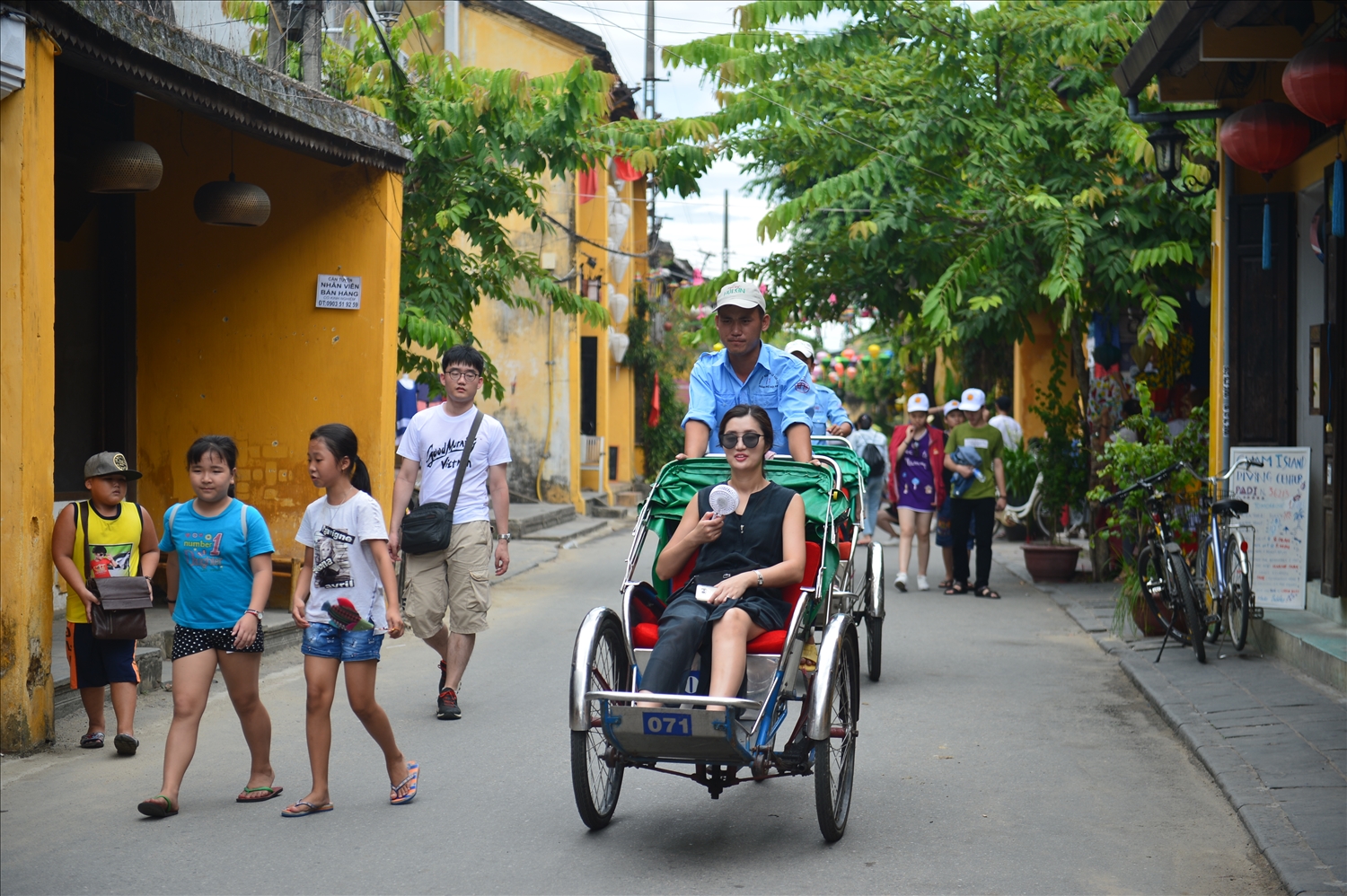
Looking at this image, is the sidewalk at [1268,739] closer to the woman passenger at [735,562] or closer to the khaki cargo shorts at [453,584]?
the woman passenger at [735,562]

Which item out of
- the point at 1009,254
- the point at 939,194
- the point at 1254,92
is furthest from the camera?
the point at 939,194

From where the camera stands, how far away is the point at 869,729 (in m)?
7.13

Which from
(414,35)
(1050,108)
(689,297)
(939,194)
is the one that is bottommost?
(689,297)

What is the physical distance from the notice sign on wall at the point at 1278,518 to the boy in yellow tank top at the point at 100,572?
23.3 feet

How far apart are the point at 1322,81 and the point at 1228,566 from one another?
324 centimetres

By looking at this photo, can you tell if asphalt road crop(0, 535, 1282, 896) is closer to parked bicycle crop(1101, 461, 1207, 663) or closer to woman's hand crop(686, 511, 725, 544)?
parked bicycle crop(1101, 461, 1207, 663)

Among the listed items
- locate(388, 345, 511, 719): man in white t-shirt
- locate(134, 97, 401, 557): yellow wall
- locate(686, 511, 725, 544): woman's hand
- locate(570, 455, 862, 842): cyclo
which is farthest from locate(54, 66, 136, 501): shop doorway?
locate(686, 511, 725, 544): woman's hand

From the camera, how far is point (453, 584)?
7.62 meters

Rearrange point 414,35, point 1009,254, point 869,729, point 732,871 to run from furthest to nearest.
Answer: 1. point 414,35
2. point 1009,254
3. point 869,729
4. point 732,871

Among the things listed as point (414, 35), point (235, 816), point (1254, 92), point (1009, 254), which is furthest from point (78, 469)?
point (414, 35)

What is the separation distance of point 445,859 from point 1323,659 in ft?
18.1

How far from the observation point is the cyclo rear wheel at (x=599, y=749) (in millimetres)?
4891

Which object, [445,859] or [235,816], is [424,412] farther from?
[445,859]

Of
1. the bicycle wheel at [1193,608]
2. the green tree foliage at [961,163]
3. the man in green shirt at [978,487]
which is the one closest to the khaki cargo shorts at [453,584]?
the bicycle wheel at [1193,608]
